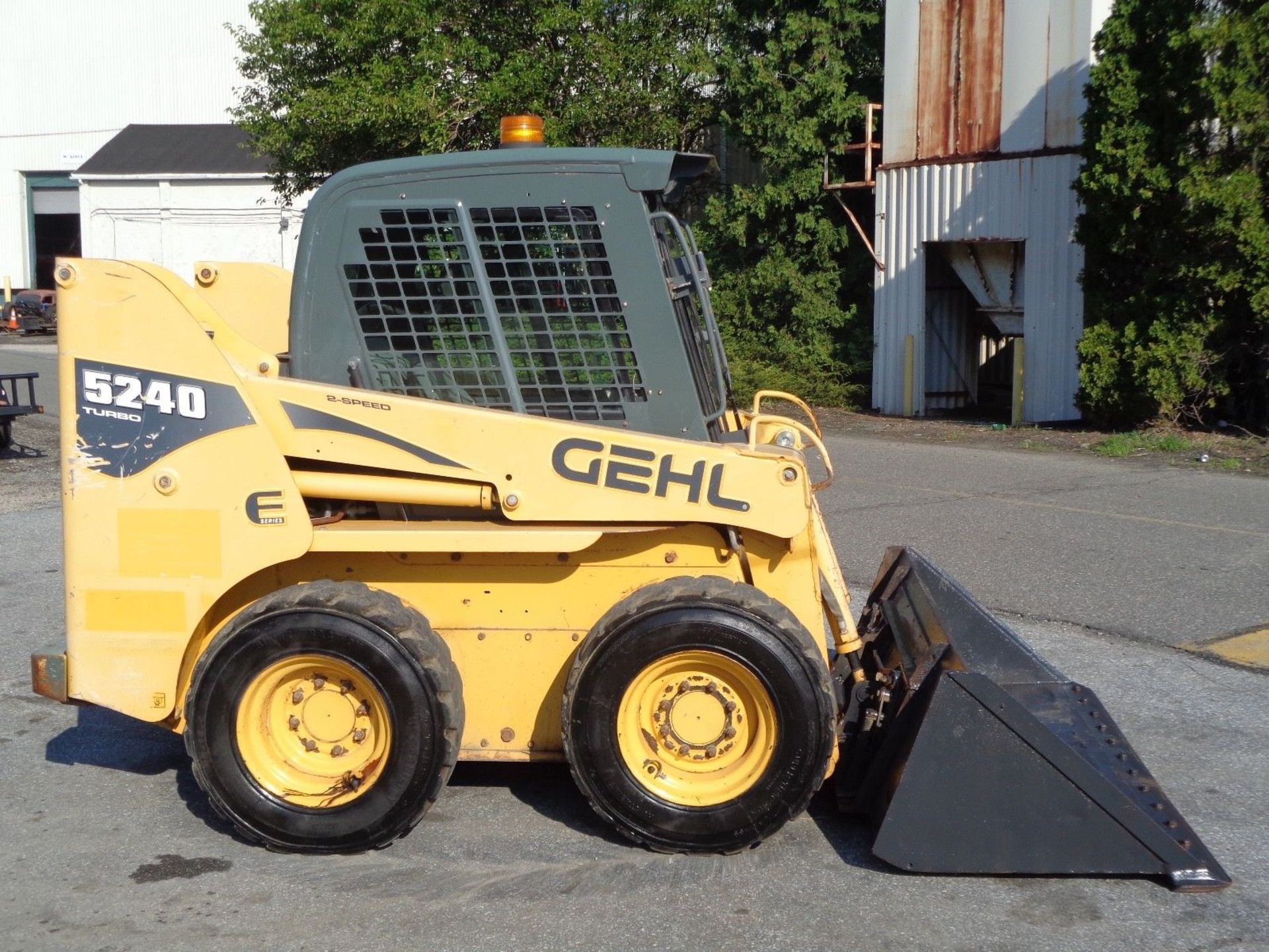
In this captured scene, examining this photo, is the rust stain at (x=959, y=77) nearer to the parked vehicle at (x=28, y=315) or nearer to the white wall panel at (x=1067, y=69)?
the white wall panel at (x=1067, y=69)

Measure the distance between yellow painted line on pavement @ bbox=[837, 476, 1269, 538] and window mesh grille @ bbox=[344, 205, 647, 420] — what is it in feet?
23.0

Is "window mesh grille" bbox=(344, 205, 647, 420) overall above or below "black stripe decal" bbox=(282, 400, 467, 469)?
above

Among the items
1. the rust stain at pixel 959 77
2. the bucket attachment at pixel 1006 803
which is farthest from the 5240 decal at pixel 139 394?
the rust stain at pixel 959 77

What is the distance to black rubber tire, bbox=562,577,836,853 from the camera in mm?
4453

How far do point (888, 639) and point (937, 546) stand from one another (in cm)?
426

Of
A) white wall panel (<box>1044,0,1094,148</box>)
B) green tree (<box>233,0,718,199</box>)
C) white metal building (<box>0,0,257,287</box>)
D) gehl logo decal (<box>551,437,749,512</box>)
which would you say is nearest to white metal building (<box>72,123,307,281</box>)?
white metal building (<box>0,0,257,287</box>)

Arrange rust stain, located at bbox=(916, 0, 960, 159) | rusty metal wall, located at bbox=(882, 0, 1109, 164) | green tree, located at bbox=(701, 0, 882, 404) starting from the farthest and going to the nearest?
green tree, located at bbox=(701, 0, 882, 404) < rust stain, located at bbox=(916, 0, 960, 159) < rusty metal wall, located at bbox=(882, 0, 1109, 164)

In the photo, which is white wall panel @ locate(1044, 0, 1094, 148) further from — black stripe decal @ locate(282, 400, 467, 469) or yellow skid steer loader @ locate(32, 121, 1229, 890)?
black stripe decal @ locate(282, 400, 467, 469)

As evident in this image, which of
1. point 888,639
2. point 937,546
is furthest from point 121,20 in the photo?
point 888,639

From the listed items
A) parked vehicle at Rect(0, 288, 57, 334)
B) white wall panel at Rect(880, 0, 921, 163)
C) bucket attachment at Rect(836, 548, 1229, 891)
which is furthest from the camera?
parked vehicle at Rect(0, 288, 57, 334)

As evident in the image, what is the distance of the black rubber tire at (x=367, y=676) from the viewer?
177 inches

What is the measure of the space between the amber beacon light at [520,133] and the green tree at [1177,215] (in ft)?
35.0

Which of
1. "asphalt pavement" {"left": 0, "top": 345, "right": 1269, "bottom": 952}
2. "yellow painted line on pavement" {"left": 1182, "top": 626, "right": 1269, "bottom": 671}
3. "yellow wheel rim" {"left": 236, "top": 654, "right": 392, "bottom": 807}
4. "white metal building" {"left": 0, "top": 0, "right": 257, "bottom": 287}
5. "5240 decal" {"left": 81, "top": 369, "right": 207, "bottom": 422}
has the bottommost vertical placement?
"asphalt pavement" {"left": 0, "top": 345, "right": 1269, "bottom": 952}

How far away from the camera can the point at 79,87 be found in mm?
48500
